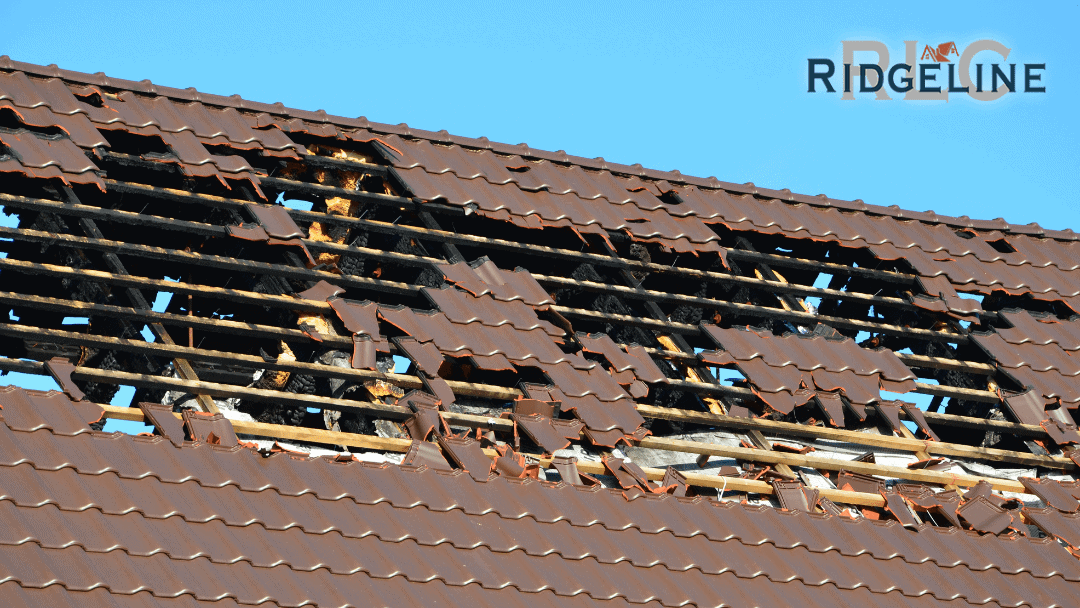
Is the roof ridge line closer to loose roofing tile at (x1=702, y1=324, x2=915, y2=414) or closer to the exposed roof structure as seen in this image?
the exposed roof structure

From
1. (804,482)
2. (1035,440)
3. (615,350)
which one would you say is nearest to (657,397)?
(615,350)

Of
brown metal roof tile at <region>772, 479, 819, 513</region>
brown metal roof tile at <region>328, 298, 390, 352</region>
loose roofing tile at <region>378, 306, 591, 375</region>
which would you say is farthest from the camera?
loose roofing tile at <region>378, 306, 591, 375</region>

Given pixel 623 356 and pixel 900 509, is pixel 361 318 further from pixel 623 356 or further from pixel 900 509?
pixel 900 509

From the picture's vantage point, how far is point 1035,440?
10336mm

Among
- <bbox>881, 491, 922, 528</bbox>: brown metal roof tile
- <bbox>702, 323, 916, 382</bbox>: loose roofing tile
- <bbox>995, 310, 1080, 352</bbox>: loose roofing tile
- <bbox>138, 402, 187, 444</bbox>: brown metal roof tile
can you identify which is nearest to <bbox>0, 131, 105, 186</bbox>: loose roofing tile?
<bbox>138, 402, 187, 444</bbox>: brown metal roof tile

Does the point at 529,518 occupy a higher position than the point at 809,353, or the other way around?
the point at 809,353

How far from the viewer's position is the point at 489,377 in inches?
384

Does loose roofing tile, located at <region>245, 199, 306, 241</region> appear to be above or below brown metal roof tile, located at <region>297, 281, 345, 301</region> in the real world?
above

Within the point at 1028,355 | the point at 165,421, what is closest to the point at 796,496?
the point at 1028,355

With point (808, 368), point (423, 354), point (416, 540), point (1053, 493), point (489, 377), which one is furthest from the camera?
point (808, 368)

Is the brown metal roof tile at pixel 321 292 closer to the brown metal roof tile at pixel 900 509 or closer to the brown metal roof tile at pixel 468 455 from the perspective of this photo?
the brown metal roof tile at pixel 468 455

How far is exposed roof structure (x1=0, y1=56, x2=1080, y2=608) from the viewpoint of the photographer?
7031 millimetres

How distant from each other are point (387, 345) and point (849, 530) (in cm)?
341

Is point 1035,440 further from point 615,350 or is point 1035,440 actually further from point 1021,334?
point 615,350
